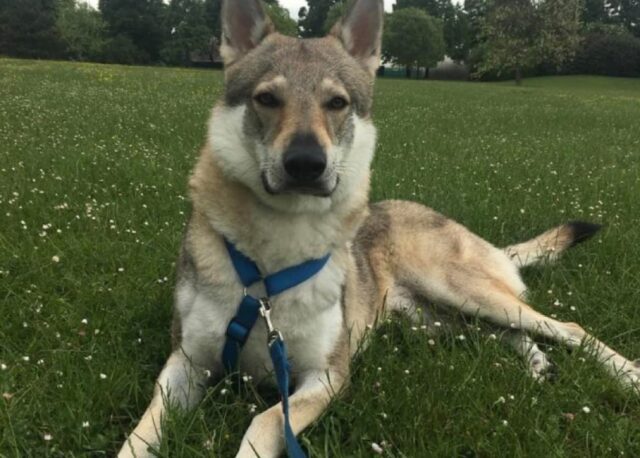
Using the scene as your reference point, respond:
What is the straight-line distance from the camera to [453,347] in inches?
124

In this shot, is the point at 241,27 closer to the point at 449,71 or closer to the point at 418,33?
the point at 449,71

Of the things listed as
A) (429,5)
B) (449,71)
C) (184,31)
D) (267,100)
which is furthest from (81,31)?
(267,100)

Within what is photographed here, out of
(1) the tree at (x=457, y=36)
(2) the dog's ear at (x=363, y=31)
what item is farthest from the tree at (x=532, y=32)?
(2) the dog's ear at (x=363, y=31)

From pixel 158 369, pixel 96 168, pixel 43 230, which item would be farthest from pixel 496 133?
pixel 158 369

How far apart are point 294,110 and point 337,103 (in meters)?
0.29

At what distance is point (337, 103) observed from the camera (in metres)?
3.03

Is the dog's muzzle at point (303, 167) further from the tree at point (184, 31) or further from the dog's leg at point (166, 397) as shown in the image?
the tree at point (184, 31)

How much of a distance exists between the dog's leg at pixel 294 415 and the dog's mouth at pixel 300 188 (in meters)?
0.83

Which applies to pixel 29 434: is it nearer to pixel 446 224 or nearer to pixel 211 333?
pixel 211 333

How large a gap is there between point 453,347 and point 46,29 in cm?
6896

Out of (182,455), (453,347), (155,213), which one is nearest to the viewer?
(182,455)

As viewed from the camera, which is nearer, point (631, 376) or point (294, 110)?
point (294, 110)

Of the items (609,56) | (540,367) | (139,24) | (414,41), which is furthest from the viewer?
(414,41)

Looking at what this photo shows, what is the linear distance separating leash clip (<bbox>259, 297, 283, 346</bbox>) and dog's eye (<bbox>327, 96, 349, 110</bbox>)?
100 cm
